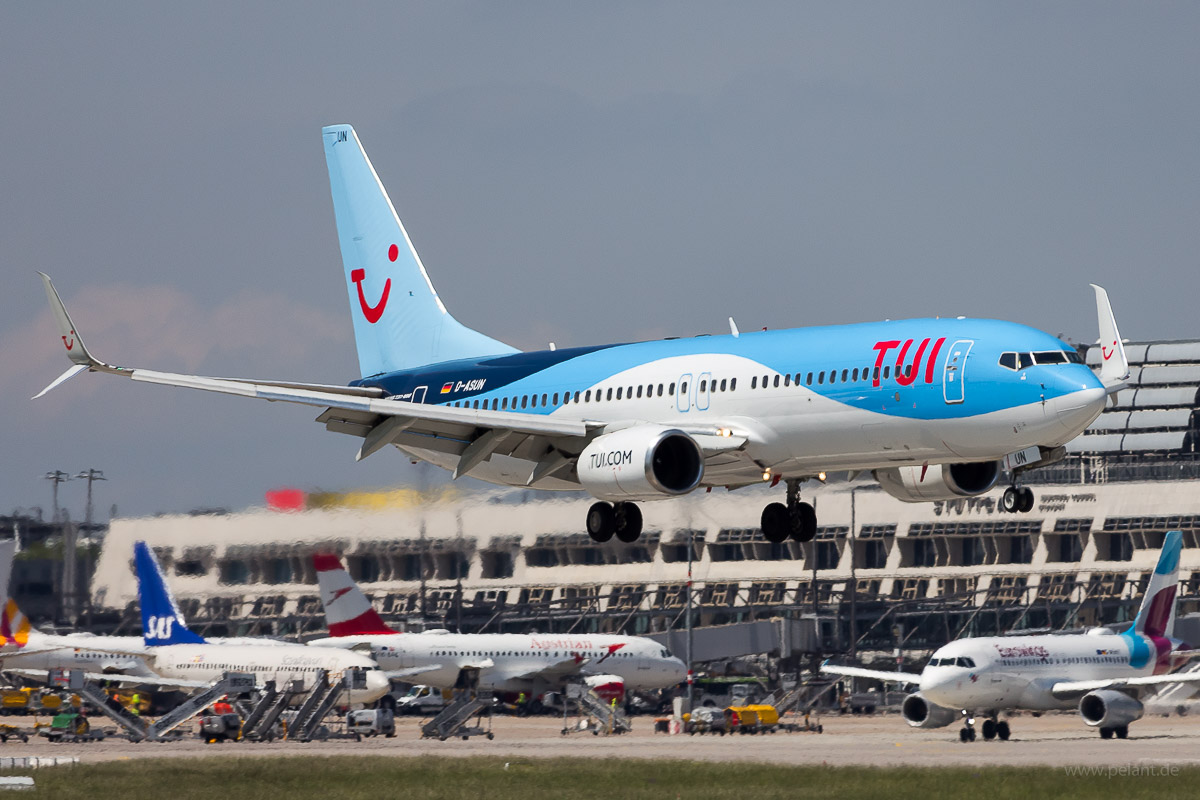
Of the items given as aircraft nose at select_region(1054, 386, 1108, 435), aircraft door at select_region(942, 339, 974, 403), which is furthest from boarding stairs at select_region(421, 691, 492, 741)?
aircraft nose at select_region(1054, 386, 1108, 435)

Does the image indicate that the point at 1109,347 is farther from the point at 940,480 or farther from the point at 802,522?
the point at 802,522

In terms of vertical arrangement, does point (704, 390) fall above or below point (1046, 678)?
above

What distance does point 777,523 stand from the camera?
43.7 metres

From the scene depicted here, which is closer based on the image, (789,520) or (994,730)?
(789,520)

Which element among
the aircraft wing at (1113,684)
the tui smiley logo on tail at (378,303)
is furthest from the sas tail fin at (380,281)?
the aircraft wing at (1113,684)

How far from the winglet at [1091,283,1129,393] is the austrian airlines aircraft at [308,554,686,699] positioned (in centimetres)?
5240

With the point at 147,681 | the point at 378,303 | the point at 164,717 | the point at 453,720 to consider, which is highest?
the point at 378,303

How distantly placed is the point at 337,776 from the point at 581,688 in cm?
2826

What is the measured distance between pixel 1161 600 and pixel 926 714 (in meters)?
15.1

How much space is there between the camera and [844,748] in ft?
212

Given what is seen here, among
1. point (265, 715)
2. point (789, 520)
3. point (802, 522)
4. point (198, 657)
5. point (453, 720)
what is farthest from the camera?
point (198, 657)

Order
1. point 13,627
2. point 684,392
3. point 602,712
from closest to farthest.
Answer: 1. point 684,392
2. point 602,712
3. point 13,627

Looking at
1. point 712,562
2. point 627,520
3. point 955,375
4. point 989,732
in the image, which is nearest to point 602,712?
point 989,732

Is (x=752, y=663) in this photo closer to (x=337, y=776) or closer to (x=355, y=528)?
(x=355, y=528)
